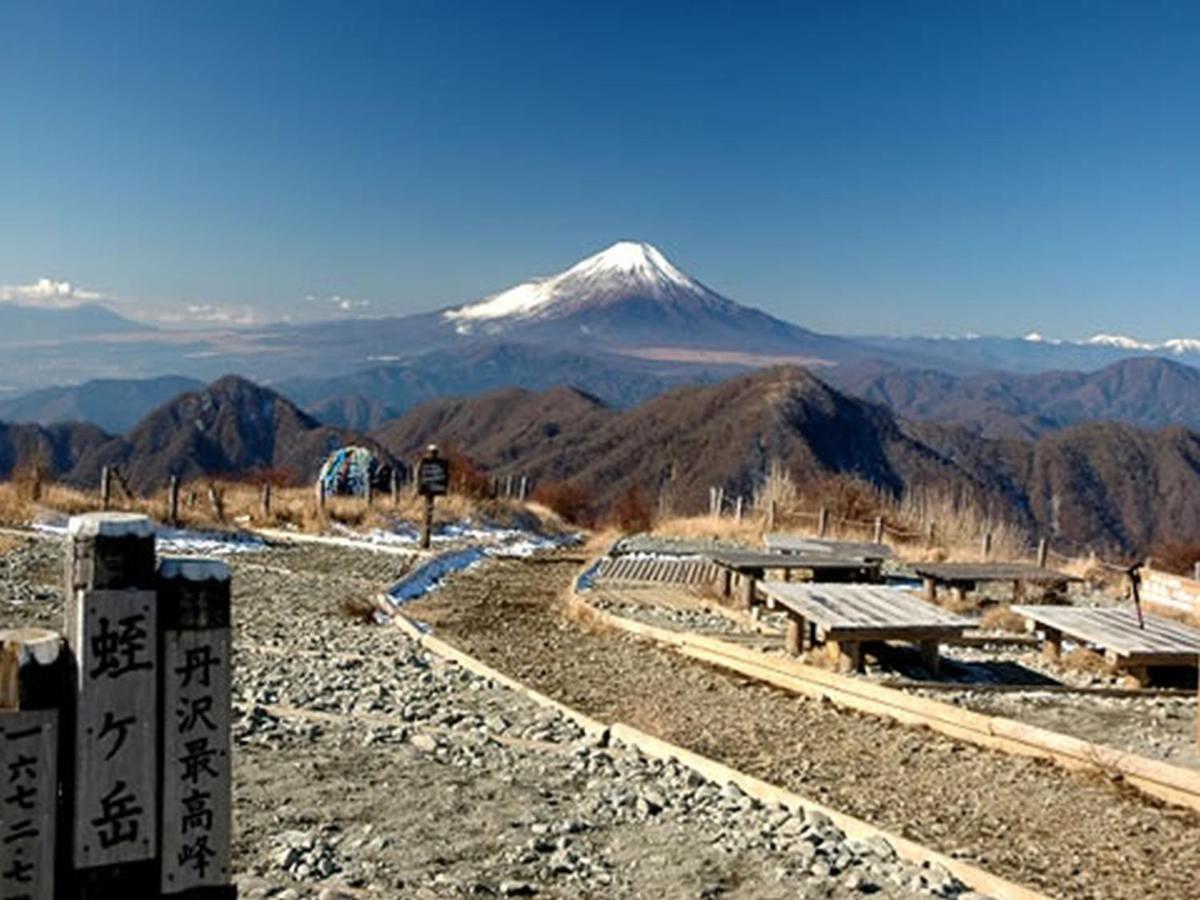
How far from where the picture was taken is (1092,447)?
134 m

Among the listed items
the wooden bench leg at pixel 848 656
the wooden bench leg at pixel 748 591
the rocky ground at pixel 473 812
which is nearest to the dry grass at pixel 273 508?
the wooden bench leg at pixel 748 591

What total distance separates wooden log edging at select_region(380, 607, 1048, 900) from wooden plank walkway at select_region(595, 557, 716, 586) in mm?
6840

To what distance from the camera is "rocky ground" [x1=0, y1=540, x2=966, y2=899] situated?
17.0ft

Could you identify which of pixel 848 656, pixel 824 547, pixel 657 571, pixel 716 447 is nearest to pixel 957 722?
pixel 848 656

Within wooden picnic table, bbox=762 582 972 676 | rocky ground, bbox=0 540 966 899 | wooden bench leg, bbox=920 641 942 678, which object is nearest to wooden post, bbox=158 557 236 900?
rocky ground, bbox=0 540 966 899

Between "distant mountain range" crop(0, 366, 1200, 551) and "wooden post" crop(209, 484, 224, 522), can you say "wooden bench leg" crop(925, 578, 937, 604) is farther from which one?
"distant mountain range" crop(0, 366, 1200, 551)

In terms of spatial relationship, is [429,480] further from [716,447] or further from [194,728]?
[716,447]

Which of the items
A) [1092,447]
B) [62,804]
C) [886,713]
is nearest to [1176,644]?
[886,713]

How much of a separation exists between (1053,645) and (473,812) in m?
7.65

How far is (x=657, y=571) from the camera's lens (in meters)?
17.8

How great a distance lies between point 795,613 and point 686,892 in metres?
6.45

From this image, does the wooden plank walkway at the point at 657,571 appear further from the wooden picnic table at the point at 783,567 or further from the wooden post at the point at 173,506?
the wooden post at the point at 173,506

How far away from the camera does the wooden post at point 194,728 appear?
3.22 metres

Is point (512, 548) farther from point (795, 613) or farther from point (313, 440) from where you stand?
point (313, 440)
